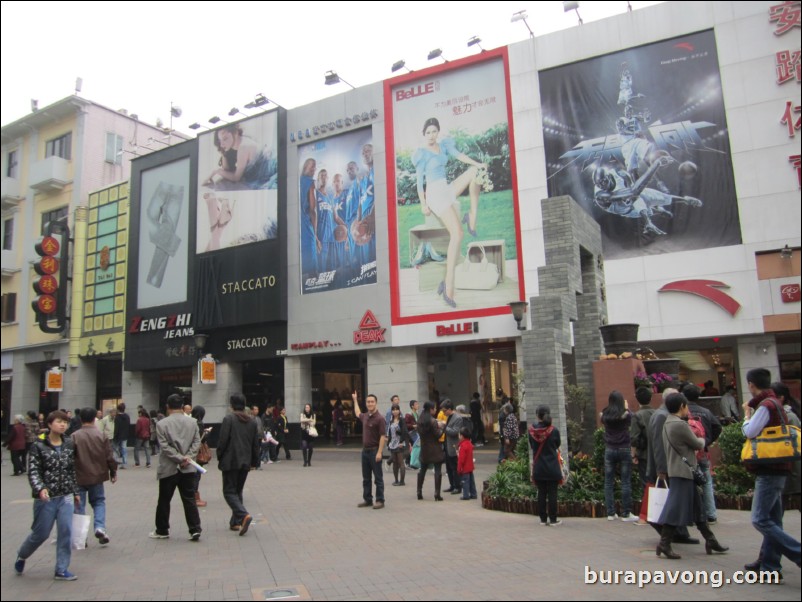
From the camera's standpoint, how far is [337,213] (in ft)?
75.8

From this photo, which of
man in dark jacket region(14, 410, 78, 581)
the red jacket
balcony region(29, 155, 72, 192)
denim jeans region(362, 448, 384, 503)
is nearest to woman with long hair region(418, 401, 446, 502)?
the red jacket

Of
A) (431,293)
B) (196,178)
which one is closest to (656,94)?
(431,293)

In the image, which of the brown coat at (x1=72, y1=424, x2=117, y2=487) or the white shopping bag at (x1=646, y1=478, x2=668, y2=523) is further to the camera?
the brown coat at (x1=72, y1=424, x2=117, y2=487)

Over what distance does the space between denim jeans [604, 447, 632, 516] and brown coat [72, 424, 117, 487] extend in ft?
21.3

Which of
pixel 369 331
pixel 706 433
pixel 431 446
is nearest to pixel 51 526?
pixel 431 446

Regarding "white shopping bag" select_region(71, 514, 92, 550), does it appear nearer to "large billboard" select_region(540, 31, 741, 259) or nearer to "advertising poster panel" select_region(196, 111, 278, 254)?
"large billboard" select_region(540, 31, 741, 259)

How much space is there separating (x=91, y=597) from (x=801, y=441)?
652 cm

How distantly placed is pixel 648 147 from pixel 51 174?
1060 inches

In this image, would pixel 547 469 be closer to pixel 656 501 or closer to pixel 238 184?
pixel 656 501

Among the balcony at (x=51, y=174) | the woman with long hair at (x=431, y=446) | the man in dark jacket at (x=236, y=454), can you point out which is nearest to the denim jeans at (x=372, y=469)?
the woman with long hair at (x=431, y=446)

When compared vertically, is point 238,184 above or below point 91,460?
above

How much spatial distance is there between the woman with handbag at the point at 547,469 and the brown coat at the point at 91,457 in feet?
17.9

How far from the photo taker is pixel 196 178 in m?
26.9

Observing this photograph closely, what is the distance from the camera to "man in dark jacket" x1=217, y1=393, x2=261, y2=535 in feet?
28.4
